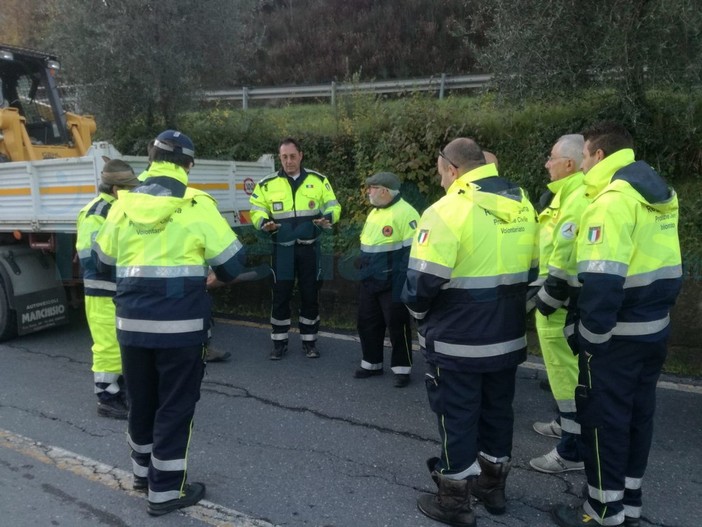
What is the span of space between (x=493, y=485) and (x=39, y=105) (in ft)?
26.2

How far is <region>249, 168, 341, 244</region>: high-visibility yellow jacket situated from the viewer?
5.92 metres

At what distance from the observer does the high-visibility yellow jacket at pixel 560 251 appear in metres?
3.39

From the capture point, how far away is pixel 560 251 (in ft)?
11.2

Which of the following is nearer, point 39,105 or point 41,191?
point 41,191

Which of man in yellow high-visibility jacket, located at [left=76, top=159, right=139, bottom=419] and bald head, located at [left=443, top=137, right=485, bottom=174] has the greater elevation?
bald head, located at [left=443, top=137, right=485, bottom=174]

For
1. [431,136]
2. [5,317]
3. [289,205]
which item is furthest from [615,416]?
[5,317]

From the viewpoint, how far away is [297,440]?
4.19 meters

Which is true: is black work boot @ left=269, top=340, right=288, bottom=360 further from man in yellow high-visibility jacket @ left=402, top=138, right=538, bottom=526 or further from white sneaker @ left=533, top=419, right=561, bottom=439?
man in yellow high-visibility jacket @ left=402, top=138, right=538, bottom=526

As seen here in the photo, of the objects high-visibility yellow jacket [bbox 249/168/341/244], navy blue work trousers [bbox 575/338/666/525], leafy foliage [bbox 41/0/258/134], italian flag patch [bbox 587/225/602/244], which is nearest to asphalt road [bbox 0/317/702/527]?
navy blue work trousers [bbox 575/338/666/525]

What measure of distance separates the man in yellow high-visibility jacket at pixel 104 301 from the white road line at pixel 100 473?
1.99 ft

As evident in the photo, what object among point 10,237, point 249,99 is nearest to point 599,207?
point 10,237

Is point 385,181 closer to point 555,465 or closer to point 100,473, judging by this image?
point 555,465

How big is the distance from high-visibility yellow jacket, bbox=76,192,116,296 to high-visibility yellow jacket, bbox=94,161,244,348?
1.43 metres

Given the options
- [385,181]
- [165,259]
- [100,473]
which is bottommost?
[100,473]
